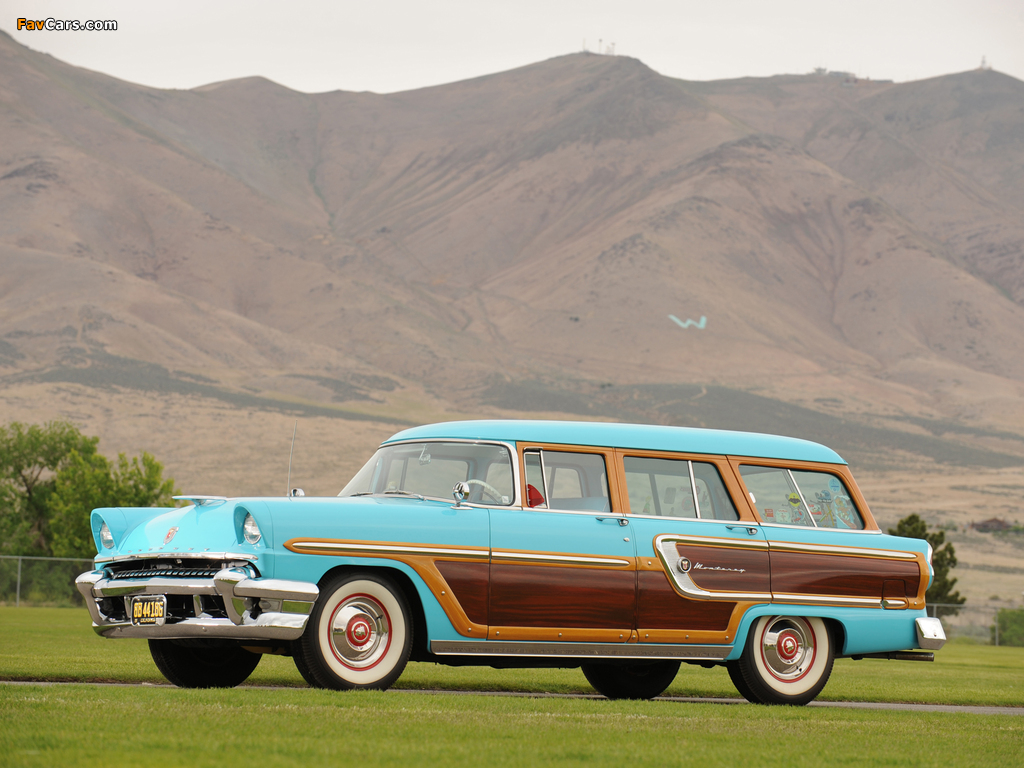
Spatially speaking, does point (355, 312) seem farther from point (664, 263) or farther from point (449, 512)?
point (449, 512)

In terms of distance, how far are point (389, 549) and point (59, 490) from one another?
5121 cm

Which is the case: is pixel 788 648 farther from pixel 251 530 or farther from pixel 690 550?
pixel 251 530

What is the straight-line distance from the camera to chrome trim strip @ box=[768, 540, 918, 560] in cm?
1151

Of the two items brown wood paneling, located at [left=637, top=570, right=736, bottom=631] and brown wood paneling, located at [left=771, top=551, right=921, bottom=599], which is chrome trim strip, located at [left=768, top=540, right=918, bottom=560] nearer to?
brown wood paneling, located at [left=771, top=551, right=921, bottom=599]

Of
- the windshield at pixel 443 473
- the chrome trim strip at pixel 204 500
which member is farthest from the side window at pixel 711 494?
the chrome trim strip at pixel 204 500

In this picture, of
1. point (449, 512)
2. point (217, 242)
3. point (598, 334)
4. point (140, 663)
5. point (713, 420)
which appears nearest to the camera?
point (449, 512)

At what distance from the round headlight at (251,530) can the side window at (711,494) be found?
3997 millimetres

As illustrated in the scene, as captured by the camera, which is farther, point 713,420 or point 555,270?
point 555,270

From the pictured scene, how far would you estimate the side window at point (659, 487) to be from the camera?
1095 cm

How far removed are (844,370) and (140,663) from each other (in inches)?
5624

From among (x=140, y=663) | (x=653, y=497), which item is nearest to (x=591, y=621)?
(x=653, y=497)

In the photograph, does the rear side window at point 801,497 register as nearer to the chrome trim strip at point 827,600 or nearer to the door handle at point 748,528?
the door handle at point 748,528

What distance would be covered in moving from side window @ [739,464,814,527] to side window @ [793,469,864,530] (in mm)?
111

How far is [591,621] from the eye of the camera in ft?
33.9
